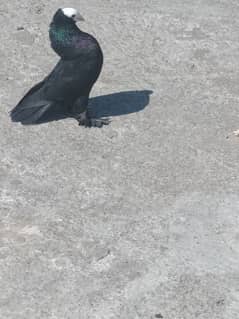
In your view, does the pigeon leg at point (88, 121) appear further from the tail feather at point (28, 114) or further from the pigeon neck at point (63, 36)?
the pigeon neck at point (63, 36)

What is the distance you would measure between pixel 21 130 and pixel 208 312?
2.58 meters

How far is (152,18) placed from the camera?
9805 millimetres

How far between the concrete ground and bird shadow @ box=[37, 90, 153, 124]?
0.01m

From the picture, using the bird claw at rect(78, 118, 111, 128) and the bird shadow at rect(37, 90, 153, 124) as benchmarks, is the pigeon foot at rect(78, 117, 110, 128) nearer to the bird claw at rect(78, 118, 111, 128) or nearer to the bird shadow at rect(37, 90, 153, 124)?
the bird claw at rect(78, 118, 111, 128)

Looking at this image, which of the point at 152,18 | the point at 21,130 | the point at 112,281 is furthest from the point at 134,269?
the point at 152,18

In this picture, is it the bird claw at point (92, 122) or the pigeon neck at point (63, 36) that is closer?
the pigeon neck at point (63, 36)

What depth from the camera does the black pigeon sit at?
7.90 metres

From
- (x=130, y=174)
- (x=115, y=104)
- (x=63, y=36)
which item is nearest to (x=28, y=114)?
(x=63, y=36)

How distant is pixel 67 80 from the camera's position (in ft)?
26.1

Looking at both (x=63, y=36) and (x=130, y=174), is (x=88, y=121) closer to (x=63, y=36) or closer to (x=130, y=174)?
(x=63, y=36)

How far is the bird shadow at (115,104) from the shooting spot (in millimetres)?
8242

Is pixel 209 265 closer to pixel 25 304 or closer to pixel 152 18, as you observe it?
pixel 25 304

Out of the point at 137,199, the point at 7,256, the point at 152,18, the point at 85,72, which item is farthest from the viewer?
the point at 152,18

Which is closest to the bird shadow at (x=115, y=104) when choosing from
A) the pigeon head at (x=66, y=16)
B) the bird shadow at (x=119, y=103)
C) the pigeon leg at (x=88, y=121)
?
the bird shadow at (x=119, y=103)
